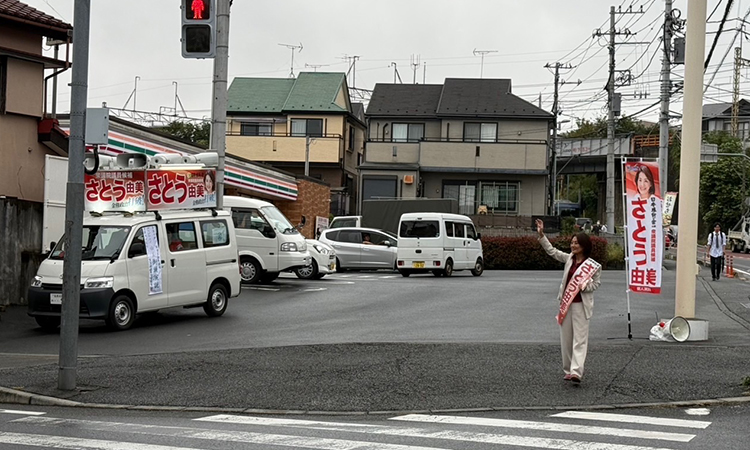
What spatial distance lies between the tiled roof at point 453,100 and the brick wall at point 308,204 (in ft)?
31.6

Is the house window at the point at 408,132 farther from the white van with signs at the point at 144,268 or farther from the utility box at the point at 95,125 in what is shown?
the utility box at the point at 95,125

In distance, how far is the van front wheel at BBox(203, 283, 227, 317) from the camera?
708 inches

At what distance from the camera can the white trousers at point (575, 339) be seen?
34.1ft

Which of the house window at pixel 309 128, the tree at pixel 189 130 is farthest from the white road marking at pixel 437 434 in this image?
the tree at pixel 189 130

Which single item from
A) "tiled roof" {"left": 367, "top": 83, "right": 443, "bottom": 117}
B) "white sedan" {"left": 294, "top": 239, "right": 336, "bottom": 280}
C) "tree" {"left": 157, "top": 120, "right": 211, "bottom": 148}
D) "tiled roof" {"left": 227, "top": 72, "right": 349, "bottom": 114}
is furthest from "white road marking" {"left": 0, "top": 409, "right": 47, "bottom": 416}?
"tree" {"left": 157, "top": 120, "right": 211, "bottom": 148}

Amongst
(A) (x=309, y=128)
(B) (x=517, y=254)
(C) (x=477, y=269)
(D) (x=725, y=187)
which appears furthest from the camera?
(D) (x=725, y=187)

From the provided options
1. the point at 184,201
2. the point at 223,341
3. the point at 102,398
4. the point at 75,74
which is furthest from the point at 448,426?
the point at 184,201

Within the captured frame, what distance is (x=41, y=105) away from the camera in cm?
2064

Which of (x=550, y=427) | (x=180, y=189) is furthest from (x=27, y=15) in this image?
(x=550, y=427)

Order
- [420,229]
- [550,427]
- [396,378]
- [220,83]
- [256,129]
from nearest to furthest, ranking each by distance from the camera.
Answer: [550,427], [396,378], [220,83], [420,229], [256,129]

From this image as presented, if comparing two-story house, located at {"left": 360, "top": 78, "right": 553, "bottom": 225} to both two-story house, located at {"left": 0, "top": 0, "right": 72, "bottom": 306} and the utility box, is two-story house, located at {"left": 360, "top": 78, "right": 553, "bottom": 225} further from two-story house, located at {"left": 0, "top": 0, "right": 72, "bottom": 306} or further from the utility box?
the utility box

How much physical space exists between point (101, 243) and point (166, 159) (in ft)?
7.09

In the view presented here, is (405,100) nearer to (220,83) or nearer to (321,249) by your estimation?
(321,249)

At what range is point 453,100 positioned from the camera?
53.3 m
